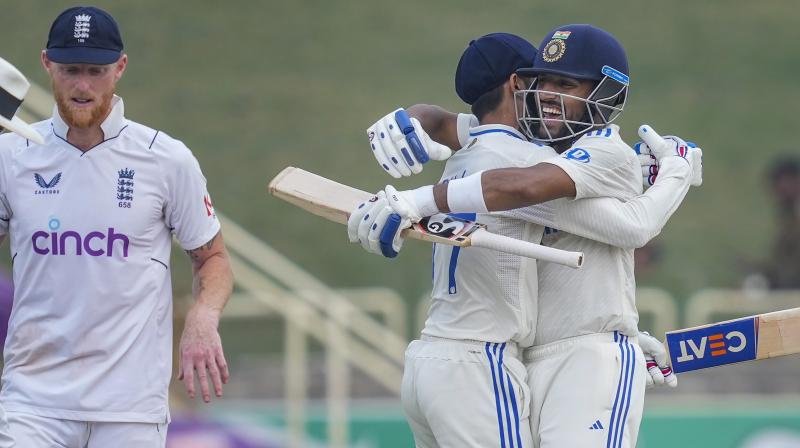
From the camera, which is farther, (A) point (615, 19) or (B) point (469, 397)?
(A) point (615, 19)

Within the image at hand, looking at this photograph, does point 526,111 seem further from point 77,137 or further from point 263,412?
point 263,412

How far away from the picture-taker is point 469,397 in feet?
13.1

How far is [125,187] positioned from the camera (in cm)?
416

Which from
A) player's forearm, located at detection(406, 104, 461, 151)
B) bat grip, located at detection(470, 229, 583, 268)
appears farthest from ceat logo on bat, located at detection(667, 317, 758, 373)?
player's forearm, located at detection(406, 104, 461, 151)

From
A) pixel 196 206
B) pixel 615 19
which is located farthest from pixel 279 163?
pixel 196 206

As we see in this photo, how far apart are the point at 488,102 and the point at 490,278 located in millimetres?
561

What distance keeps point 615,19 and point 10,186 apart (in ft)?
39.4

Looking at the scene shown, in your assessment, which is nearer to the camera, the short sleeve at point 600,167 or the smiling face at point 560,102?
the short sleeve at point 600,167

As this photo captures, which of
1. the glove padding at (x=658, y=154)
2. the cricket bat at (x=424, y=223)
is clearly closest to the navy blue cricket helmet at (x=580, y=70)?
the glove padding at (x=658, y=154)

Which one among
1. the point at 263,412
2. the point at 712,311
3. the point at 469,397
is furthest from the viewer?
the point at 712,311

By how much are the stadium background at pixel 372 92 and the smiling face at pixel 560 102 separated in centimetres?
681

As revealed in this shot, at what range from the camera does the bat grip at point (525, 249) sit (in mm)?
3791

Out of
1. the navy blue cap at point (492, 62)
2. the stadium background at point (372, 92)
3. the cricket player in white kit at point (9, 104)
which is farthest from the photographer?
the stadium background at point (372, 92)

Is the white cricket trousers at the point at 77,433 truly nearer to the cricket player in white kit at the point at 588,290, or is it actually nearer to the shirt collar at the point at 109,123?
the shirt collar at the point at 109,123
